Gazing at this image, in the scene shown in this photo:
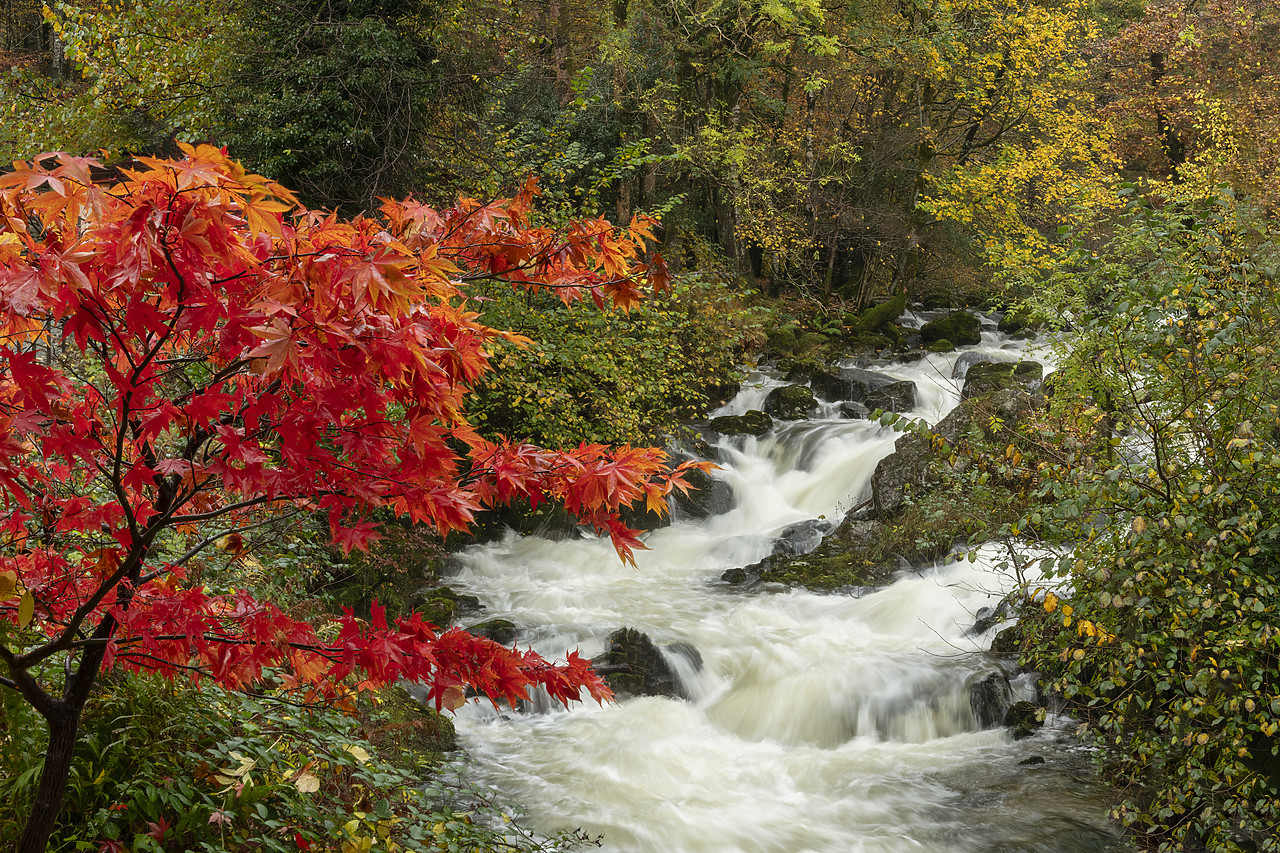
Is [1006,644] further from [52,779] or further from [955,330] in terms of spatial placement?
[955,330]

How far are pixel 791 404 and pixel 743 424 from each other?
1133mm

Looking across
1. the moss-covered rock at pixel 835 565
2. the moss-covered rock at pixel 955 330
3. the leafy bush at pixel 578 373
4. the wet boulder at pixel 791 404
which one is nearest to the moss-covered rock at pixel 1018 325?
the moss-covered rock at pixel 955 330

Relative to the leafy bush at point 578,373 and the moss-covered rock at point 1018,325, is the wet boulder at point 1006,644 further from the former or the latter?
the moss-covered rock at point 1018,325

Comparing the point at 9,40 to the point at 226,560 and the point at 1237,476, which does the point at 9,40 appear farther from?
the point at 1237,476

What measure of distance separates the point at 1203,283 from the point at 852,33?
1516 cm

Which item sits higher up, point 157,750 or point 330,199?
point 330,199

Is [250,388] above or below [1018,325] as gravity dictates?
below

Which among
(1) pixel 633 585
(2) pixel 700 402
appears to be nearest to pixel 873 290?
(2) pixel 700 402

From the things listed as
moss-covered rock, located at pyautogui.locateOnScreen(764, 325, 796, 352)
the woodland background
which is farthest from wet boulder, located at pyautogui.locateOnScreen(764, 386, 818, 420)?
moss-covered rock, located at pyautogui.locateOnScreen(764, 325, 796, 352)

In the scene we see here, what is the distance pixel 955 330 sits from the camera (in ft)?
60.5

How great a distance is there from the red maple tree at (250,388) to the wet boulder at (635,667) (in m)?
4.63

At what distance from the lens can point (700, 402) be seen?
1398 centimetres

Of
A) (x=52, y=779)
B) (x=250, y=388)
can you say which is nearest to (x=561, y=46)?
(x=250, y=388)

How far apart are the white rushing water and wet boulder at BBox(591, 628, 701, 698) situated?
0.13 m
